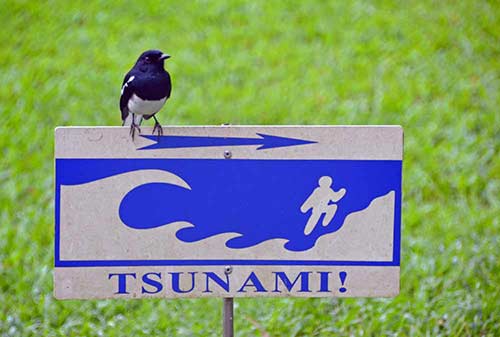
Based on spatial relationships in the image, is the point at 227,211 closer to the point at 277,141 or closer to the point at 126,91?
the point at 277,141

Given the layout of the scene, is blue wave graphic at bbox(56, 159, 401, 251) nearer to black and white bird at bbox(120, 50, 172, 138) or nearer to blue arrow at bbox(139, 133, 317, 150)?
blue arrow at bbox(139, 133, 317, 150)

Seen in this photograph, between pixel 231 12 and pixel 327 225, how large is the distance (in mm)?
5915

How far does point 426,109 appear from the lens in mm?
5891

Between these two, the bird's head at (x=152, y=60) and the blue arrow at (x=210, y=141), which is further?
the bird's head at (x=152, y=60)

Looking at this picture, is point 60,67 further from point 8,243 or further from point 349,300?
point 349,300

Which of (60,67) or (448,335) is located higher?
(60,67)

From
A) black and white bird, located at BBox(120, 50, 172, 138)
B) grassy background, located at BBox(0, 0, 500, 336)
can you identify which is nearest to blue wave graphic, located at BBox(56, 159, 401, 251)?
black and white bird, located at BBox(120, 50, 172, 138)

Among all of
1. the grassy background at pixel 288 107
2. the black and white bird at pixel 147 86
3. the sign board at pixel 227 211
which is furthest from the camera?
the grassy background at pixel 288 107

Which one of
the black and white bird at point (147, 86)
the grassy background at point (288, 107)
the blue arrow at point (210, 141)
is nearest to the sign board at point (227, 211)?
the blue arrow at point (210, 141)

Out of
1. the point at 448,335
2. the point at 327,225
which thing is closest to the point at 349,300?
the point at 448,335

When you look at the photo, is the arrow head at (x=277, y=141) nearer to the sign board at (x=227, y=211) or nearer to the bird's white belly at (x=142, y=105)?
the sign board at (x=227, y=211)

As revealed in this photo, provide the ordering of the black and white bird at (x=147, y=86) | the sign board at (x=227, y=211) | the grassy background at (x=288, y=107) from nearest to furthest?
the sign board at (x=227, y=211) < the black and white bird at (x=147, y=86) < the grassy background at (x=288, y=107)

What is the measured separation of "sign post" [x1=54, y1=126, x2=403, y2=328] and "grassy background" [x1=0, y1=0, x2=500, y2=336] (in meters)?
1.36

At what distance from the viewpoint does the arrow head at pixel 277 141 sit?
2.10 meters
